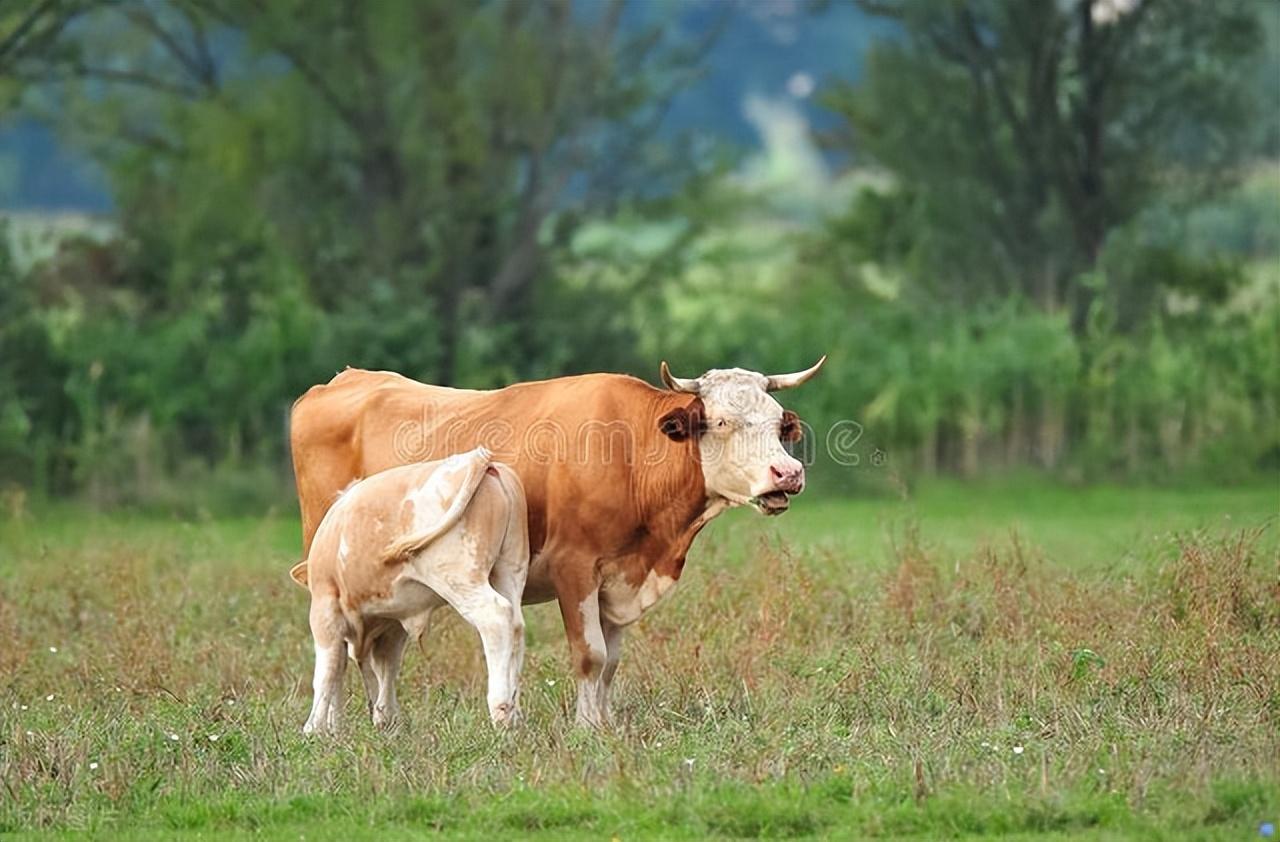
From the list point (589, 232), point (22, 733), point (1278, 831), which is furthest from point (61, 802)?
point (589, 232)

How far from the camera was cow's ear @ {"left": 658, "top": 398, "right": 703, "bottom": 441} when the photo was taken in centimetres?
976

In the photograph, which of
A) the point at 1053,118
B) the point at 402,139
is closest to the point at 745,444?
the point at 402,139

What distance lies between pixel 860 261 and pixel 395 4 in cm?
825

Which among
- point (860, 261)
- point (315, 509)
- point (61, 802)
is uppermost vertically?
point (860, 261)

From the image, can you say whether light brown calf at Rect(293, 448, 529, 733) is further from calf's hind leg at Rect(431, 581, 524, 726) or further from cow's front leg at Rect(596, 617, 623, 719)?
cow's front leg at Rect(596, 617, 623, 719)

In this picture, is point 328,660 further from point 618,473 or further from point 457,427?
point 618,473

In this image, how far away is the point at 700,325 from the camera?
24.7 m

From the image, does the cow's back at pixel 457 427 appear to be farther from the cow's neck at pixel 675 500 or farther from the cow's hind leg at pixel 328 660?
the cow's hind leg at pixel 328 660

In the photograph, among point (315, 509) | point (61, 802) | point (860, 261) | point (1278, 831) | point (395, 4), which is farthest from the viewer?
point (860, 261)

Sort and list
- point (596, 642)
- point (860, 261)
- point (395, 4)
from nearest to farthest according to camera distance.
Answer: point (596, 642), point (395, 4), point (860, 261)

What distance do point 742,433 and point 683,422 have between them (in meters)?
0.28

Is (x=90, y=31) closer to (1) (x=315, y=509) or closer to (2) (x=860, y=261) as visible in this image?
(2) (x=860, y=261)

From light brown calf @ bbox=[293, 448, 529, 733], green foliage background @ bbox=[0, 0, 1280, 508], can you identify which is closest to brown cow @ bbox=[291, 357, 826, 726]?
light brown calf @ bbox=[293, 448, 529, 733]

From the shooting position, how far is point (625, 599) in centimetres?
996
